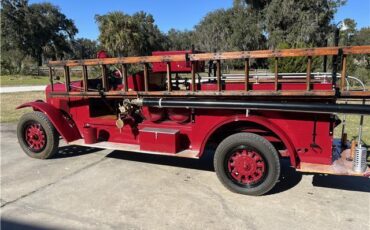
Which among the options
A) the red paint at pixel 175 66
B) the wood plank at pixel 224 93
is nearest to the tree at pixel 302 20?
the red paint at pixel 175 66

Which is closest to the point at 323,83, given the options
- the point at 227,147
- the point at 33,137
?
the point at 227,147

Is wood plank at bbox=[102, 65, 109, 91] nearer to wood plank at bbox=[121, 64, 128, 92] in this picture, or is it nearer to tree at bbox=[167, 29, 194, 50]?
wood plank at bbox=[121, 64, 128, 92]

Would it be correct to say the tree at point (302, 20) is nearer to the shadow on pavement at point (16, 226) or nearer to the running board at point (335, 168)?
the running board at point (335, 168)

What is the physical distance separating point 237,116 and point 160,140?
4.00 feet

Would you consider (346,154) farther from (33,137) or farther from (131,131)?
(33,137)

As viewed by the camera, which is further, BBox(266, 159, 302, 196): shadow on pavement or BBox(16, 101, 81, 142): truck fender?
BBox(16, 101, 81, 142): truck fender

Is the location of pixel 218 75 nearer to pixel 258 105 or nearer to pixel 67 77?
pixel 258 105

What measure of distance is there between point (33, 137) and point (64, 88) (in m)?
1.05

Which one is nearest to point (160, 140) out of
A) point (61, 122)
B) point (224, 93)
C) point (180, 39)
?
point (224, 93)

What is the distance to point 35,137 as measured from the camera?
19.4 feet

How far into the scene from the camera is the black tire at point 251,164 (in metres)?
4.09

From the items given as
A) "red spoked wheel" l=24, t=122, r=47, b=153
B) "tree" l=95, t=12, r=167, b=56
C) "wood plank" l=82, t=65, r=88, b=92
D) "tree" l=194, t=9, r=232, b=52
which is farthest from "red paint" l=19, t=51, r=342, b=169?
"tree" l=194, t=9, r=232, b=52

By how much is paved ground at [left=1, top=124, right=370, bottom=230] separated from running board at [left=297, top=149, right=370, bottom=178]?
410mm

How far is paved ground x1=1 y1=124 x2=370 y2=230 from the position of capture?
3.59 m
